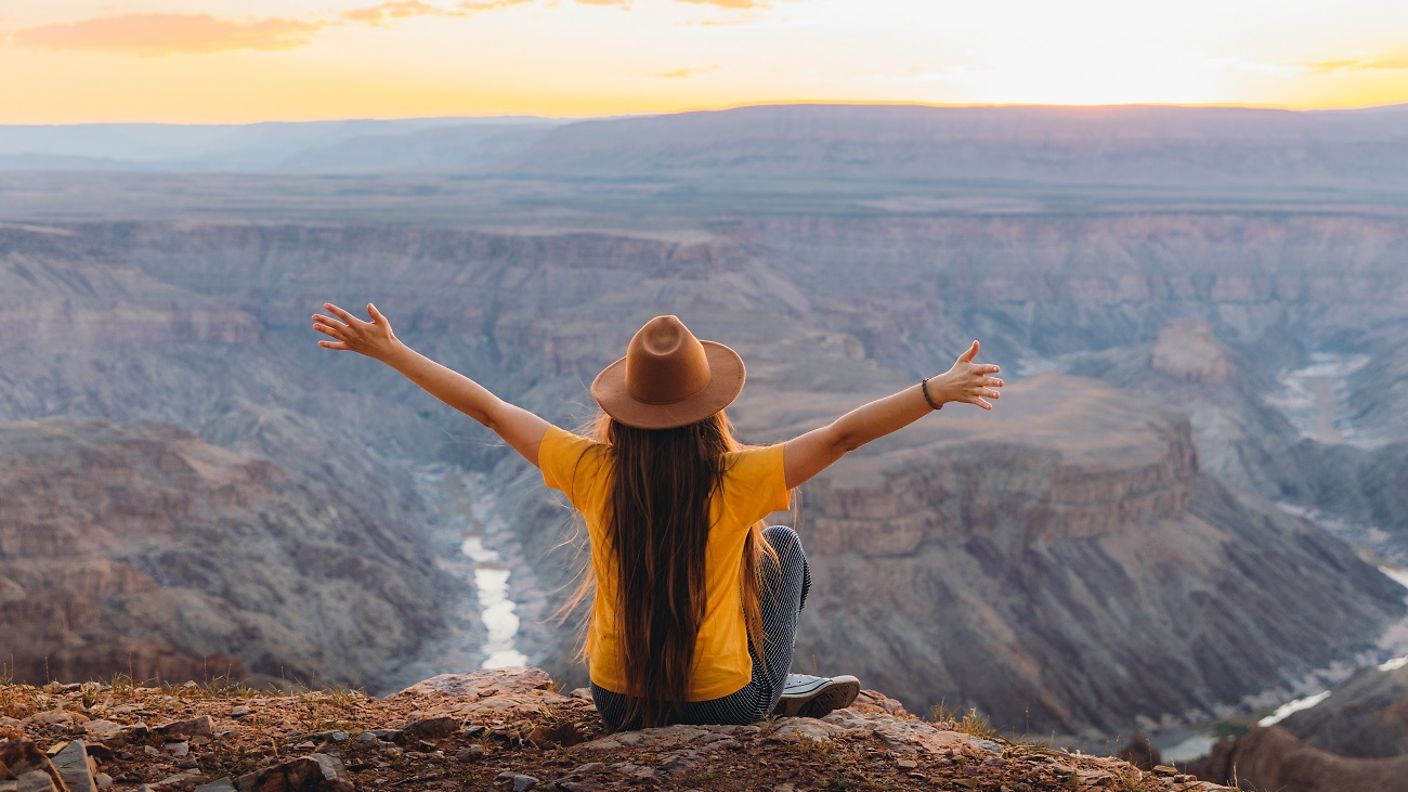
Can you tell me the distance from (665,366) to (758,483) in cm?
68

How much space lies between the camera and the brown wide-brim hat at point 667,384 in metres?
6.10

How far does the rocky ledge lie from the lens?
615 centimetres

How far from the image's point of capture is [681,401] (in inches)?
244

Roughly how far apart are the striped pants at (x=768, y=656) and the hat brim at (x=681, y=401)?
101cm

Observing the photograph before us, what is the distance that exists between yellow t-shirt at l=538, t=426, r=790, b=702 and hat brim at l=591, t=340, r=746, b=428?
26cm

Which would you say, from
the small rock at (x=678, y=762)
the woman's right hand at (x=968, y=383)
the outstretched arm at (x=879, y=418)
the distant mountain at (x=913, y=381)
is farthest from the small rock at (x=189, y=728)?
the woman's right hand at (x=968, y=383)

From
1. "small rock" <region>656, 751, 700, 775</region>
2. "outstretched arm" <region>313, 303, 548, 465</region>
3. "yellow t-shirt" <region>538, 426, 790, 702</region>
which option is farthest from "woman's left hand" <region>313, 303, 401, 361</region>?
"small rock" <region>656, 751, 700, 775</region>

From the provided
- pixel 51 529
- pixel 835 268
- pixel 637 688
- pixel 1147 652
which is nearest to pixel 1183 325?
pixel 835 268

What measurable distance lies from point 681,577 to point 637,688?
30.8 inches

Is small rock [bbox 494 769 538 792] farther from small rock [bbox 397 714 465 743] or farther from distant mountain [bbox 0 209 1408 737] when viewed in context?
distant mountain [bbox 0 209 1408 737]

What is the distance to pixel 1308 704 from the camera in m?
53.0

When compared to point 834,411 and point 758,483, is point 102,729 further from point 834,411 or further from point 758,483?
point 834,411

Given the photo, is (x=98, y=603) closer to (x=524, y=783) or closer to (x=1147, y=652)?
(x=1147, y=652)

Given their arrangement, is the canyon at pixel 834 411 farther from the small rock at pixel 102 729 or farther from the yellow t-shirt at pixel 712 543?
the small rock at pixel 102 729
